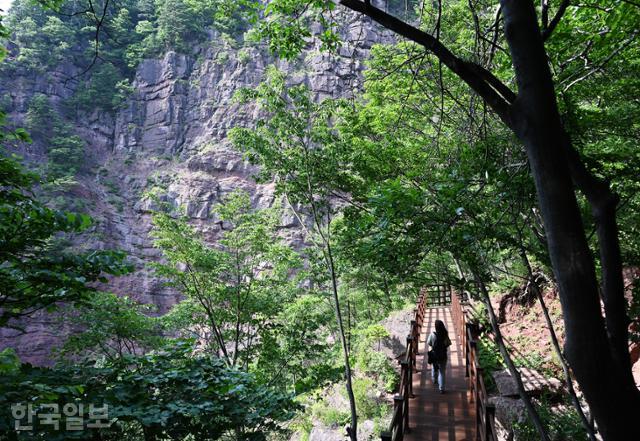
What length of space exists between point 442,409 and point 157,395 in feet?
16.3

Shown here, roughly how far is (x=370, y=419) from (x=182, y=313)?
665cm

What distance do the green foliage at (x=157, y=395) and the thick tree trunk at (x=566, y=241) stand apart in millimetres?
2656

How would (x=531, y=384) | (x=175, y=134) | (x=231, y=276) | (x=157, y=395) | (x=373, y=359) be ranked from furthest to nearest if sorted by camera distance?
1. (x=175, y=134)
2. (x=373, y=359)
3. (x=231, y=276)
4. (x=531, y=384)
5. (x=157, y=395)

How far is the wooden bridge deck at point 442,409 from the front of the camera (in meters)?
5.52

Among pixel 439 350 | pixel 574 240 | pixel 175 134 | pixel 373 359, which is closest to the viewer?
pixel 574 240

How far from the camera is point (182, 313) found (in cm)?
998

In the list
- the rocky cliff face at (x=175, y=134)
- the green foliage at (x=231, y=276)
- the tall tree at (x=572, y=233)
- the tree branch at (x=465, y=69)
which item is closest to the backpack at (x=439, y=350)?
the green foliage at (x=231, y=276)

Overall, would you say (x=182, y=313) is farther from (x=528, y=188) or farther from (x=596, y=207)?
(x=596, y=207)

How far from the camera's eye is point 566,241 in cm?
157

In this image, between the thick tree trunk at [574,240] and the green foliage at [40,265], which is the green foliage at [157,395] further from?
the thick tree trunk at [574,240]

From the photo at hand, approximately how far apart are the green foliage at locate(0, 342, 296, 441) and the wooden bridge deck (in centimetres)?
273

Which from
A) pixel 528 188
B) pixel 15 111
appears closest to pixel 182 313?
pixel 528 188

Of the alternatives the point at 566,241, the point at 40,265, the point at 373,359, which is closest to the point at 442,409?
the point at 566,241

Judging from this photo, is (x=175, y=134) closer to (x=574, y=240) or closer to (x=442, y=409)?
(x=442, y=409)
